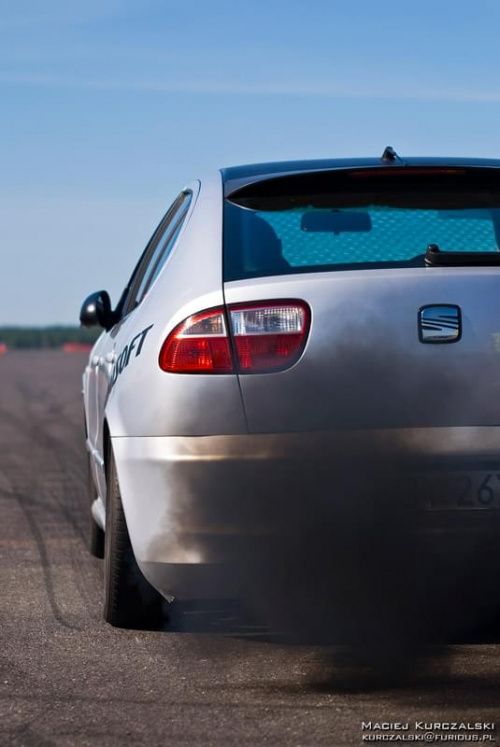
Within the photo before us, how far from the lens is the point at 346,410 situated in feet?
13.1

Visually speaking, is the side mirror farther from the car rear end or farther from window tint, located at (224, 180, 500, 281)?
the car rear end

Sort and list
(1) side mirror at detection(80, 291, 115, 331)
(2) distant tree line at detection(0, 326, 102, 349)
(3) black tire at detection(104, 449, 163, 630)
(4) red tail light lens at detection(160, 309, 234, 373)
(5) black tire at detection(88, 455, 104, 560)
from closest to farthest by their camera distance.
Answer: (4) red tail light lens at detection(160, 309, 234, 373) < (3) black tire at detection(104, 449, 163, 630) < (1) side mirror at detection(80, 291, 115, 331) < (5) black tire at detection(88, 455, 104, 560) < (2) distant tree line at detection(0, 326, 102, 349)

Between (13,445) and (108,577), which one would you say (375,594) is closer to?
(108,577)

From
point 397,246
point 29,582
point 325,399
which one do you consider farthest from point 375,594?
point 29,582

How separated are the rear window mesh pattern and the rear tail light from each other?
0.85 feet

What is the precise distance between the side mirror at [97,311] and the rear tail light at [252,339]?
6.97 feet

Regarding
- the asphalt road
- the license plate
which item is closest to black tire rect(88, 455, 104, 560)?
the asphalt road

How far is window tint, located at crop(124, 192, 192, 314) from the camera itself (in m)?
5.31

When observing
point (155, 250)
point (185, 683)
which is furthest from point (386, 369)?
point (155, 250)

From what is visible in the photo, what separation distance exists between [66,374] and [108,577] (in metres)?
33.8

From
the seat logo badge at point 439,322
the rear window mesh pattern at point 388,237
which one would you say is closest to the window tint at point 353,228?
the rear window mesh pattern at point 388,237

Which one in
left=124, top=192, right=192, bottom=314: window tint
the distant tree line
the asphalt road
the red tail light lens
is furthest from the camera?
the distant tree line

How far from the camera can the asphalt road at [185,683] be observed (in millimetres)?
3713

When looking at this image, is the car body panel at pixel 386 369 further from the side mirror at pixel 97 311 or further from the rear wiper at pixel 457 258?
the side mirror at pixel 97 311
